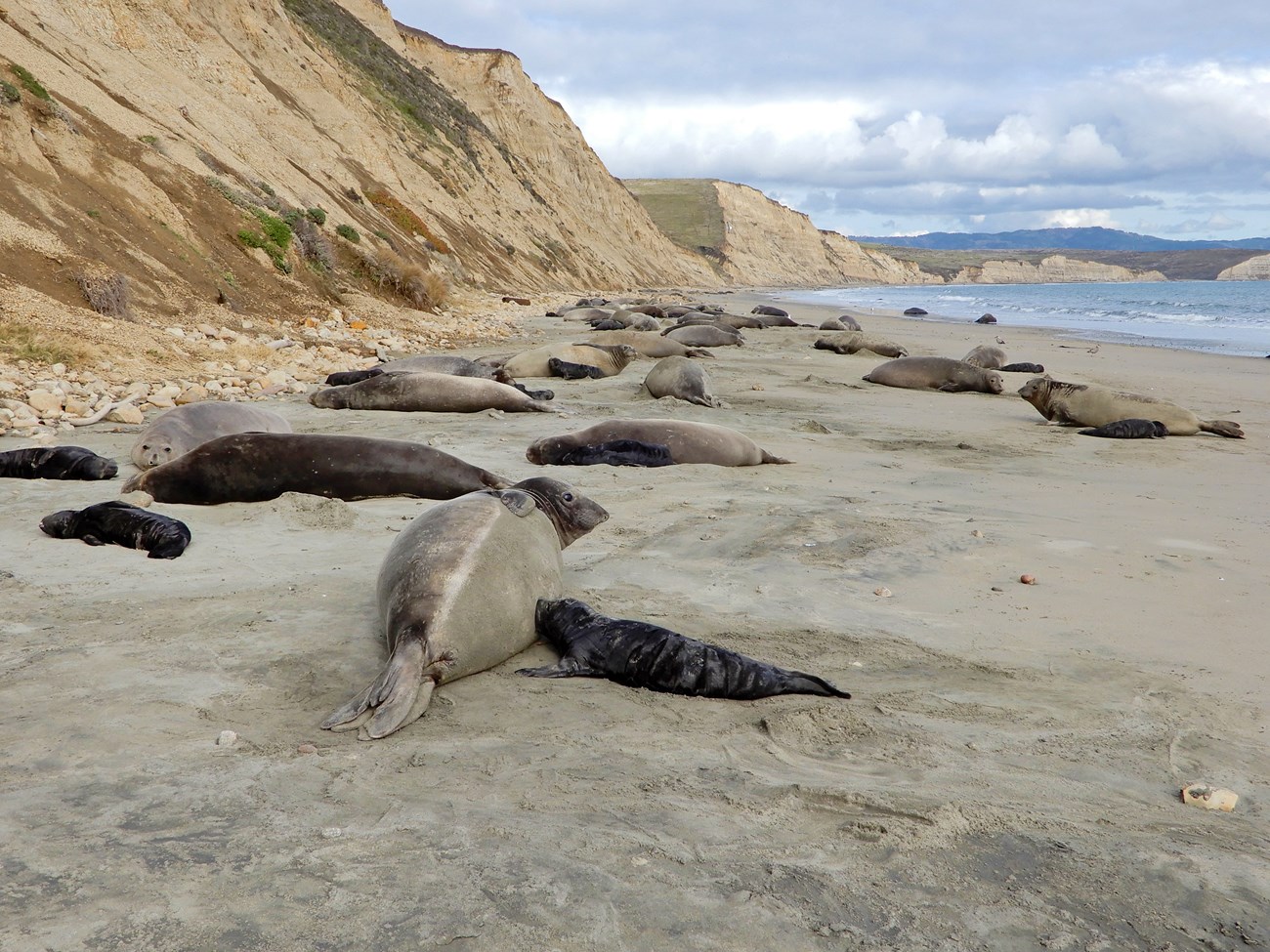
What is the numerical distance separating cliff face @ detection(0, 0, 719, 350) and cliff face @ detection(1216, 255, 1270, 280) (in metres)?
102

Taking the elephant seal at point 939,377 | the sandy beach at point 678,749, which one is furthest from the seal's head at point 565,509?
the elephant seal at point 939,377

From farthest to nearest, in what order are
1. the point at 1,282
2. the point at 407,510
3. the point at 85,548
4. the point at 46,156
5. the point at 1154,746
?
the point at 46,156 < the point at 1,282 < the point at 407,510 < the point at 85,548 < the point at 1154,746

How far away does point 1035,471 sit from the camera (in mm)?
7516

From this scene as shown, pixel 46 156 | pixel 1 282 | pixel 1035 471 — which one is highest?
pixel 46 156

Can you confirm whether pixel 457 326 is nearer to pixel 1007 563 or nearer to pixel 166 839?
pixel 1007 563

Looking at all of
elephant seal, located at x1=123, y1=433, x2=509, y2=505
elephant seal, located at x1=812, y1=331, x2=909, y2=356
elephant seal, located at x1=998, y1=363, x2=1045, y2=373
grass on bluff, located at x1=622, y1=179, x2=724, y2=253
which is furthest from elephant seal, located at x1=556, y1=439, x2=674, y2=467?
grass on bluff, located at x1=622, y1=179, x2=724, y2=253

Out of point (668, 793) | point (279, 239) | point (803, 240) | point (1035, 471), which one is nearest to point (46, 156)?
point (279, 239)

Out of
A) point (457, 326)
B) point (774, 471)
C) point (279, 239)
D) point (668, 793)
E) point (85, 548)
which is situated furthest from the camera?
point (457, 326)

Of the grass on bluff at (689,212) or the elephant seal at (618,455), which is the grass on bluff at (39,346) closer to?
the elephant seal at (618,455)

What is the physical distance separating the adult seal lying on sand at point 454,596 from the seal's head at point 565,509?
25.1 inches

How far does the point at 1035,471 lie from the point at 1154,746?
4903mm

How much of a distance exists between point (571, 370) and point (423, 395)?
348 cm

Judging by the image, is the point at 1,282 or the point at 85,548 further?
the point at 1,282

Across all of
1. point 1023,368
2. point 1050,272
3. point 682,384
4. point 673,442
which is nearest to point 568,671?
point 673,442
